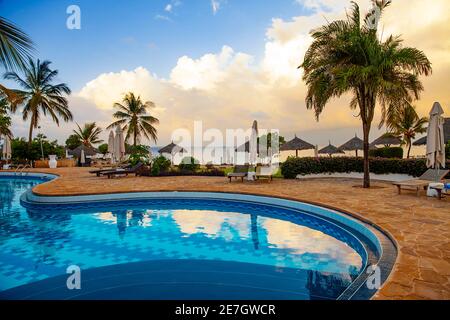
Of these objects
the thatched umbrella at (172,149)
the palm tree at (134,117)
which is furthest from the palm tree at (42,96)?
the thatched umbrella at (172,149)

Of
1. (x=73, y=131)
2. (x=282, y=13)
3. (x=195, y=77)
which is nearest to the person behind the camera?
(x=282, y=13)

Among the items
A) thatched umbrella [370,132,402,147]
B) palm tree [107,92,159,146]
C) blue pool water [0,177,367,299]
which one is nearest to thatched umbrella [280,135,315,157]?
blue pool water [0,177,367,299]

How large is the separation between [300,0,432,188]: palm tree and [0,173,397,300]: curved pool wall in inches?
183

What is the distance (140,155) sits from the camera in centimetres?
1764

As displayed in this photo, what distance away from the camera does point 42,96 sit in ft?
92.8

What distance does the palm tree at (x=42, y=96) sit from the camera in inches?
1081

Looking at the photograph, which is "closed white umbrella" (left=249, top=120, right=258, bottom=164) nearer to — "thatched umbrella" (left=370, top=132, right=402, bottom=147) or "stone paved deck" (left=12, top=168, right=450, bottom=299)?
"stone paved deck" (left=12, top=168, right=450, bottom=299)

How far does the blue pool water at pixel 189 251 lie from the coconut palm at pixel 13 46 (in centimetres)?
412

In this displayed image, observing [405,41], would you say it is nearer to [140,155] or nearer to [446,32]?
[446,32]

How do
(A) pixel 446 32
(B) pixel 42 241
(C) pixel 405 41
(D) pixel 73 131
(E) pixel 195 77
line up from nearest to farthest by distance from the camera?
1. (B) pixel 42 241
2. (A) pixel 446 32
3. (C) pixel 405 41
4. (E) pixel 195 77
5. (D) pixel 73 131

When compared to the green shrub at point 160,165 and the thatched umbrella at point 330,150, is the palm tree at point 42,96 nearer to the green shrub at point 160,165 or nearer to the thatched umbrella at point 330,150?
the green shrub at point 160,165

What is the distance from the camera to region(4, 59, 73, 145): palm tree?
90.1 feet

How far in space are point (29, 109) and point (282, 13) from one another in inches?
1118

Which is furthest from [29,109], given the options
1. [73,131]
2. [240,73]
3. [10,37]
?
[10,37]
